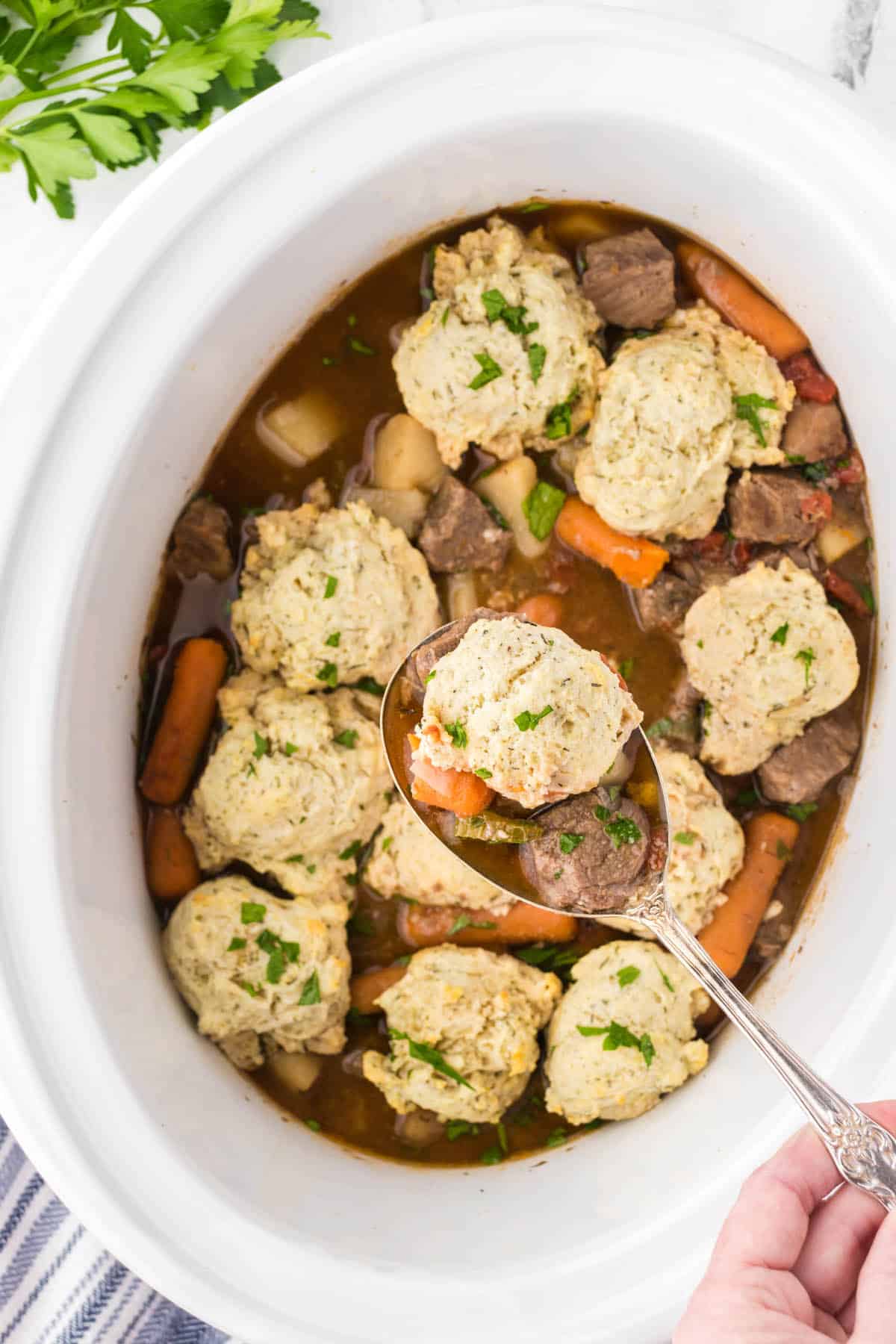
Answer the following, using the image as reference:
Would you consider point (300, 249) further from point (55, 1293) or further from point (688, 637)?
point (55, 1293)

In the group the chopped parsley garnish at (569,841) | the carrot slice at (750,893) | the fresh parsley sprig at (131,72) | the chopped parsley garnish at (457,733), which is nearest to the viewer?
the chopped parsley garnish at (457,733)

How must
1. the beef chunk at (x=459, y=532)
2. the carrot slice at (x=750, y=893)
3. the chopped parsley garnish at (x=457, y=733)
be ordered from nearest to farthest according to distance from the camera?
the chopped parsley garnish at (x=457, y=733) → the beef chunk at (x=459, y=532) → the carrot slice at (x=750, y=893)

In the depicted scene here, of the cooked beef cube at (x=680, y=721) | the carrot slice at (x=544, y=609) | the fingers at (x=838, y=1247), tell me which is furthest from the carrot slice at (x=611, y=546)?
the fingers at (x=838, y=1247)

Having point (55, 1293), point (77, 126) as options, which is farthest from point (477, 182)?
point (55, 1293)

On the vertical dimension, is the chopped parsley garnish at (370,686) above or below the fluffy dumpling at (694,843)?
below

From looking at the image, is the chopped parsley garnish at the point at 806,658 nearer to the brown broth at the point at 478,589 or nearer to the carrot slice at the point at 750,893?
the brown broth at the point at 478,589

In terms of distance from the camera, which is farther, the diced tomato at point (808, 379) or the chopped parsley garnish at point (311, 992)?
the diced tomato at point (808, 379)

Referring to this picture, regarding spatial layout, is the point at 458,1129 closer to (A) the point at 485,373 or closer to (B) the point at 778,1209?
(B) the point at 778,1209

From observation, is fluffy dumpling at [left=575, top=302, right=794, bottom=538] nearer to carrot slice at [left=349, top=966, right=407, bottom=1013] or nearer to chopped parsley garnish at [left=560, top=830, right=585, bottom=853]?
chopped parsley garnish at [left=560, top=830, right=585, bottom=853]
